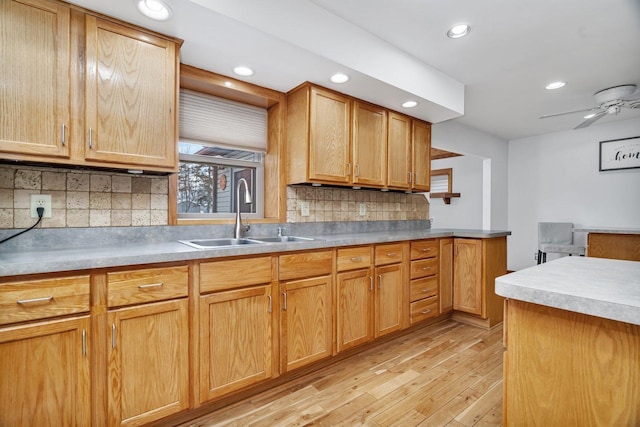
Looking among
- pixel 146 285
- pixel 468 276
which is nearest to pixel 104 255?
pixel 146 285

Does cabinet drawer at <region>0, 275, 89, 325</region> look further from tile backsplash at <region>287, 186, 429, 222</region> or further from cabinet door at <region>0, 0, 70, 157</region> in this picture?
tile backsplash at <region>287, 186, 429, 222</region>

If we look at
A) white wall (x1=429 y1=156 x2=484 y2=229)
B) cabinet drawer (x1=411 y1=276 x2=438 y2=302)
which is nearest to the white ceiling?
cabinet drawer (x1=411 y1=276 x2=438 y2=302)

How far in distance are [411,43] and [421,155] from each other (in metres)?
1.21

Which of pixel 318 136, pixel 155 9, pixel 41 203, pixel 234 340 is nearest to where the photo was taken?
pixel 155 9

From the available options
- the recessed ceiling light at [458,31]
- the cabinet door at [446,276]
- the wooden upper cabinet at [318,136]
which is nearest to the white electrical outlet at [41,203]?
the wooden upper cabinet at [318,136]

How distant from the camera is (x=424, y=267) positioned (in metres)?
2.86

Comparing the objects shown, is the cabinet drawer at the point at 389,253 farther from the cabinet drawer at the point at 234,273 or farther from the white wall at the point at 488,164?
the white wall at the point at 488,164

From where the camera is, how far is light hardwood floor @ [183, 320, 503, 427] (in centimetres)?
168

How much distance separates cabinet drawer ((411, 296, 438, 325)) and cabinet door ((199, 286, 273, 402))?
147 centimetres

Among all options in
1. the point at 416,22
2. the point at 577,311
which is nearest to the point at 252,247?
the point at 577,311

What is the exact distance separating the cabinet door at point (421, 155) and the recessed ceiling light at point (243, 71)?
174 cm

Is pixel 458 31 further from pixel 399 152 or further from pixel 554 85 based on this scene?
pixel 554 85

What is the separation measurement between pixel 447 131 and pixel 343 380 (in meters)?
3.44

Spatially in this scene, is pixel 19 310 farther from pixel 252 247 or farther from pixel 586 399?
pixel 586 399
